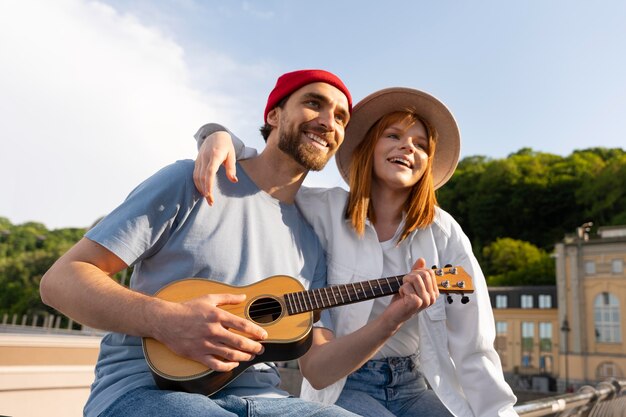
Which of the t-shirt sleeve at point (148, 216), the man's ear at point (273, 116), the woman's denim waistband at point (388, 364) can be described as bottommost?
the woman's denim waistband at point (388, 364)

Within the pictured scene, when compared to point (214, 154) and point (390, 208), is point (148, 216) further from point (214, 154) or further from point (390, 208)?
point (390, 208)

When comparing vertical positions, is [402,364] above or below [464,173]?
below

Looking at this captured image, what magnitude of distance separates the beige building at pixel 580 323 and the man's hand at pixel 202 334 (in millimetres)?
42447

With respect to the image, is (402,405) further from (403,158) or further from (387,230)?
(403,158)

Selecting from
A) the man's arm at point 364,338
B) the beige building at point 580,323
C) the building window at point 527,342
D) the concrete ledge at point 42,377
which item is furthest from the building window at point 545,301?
the man's arm at point 364,338

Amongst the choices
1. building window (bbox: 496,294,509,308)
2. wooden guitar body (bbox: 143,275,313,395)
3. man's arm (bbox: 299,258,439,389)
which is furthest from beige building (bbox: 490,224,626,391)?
wooden guitar body (bbox: 143,275,313,395)

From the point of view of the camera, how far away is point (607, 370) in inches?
1618

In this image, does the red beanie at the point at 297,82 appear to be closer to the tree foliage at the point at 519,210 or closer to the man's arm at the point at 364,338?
the man's arm at the point at 364,338

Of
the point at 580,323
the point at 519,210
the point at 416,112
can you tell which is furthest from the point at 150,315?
the point at 519,210

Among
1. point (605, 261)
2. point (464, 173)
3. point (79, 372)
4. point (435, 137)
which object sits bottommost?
point (79, 372)

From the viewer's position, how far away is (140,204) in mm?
2291

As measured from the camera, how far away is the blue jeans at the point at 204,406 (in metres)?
1.94

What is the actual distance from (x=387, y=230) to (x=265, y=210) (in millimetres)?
807

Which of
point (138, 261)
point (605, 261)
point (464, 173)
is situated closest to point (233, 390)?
point (138, 261)
